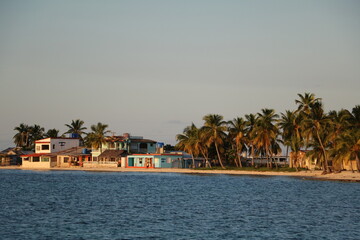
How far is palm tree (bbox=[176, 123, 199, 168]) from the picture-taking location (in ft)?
322

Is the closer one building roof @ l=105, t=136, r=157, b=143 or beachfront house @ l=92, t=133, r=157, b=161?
building roof @ l=105, t=136, r=157, b=143

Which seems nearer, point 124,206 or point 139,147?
point 124,206

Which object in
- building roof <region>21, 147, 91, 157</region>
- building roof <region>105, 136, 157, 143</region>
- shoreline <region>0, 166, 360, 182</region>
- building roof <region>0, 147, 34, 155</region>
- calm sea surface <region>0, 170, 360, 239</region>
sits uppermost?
building roof <region>105, 136, 157, 143</region>

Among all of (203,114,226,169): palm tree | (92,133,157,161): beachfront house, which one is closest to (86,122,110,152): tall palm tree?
(92,133,157,161): beachfront house

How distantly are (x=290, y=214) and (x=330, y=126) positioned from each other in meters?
47.8

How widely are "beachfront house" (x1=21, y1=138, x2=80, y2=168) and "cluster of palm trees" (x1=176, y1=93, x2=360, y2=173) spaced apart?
3368 centimetres

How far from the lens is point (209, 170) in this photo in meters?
96.8

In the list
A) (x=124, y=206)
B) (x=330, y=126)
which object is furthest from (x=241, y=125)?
(x=124, y=206)

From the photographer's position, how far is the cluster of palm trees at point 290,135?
7581cm

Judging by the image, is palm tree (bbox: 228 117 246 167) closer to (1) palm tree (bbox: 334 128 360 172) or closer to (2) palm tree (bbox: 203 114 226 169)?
(2) palm tree (bbox: 203 114 226 169)

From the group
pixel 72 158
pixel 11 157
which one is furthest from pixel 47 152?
pixel 11 157

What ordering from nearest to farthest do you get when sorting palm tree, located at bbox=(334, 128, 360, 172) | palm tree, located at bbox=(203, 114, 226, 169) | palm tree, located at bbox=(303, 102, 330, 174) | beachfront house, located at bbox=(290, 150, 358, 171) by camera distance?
palm tree, located at bbox=(334, 128, 360, 172) → palm tree, located at bbox=(303, 102, 330, 174) → beachfront house, located at bbox=(290, 150, 358, 171) → palm tree, located at bbox=(203, 114, 226, 169)

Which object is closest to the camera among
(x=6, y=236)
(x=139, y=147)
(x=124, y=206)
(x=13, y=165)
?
(x=6, y=236)

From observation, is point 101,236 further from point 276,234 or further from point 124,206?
point 124,206
